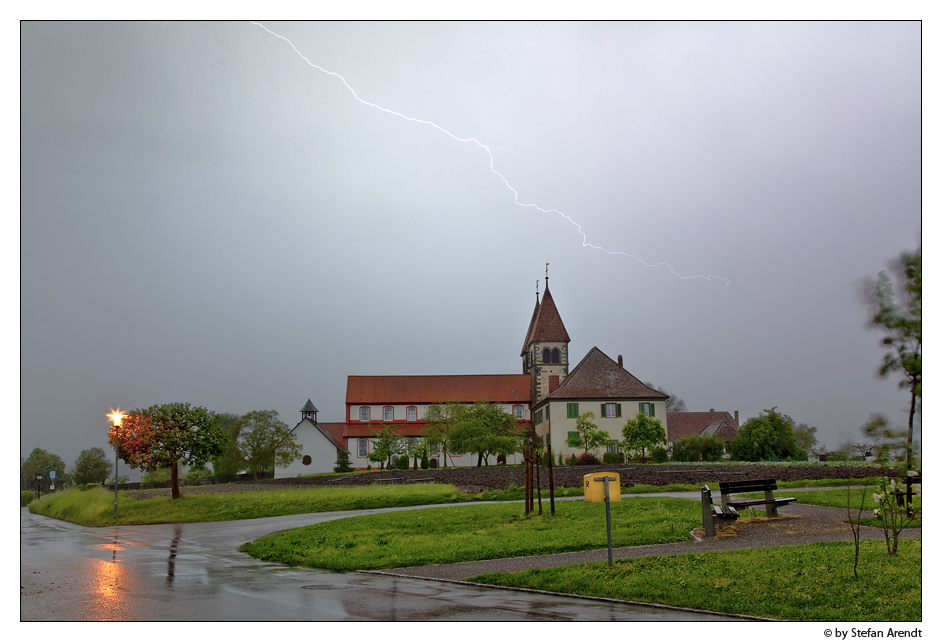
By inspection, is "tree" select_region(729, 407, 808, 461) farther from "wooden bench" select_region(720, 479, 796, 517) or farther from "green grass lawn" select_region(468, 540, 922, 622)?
"green grass lawn" select_region(468, 540, 922, 622)

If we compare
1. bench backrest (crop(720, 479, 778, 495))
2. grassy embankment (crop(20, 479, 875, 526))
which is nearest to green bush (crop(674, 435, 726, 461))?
grassy embankment (crop(20, 479, 875, 526))

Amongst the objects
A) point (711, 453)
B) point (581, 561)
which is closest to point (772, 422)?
point (711, 453)

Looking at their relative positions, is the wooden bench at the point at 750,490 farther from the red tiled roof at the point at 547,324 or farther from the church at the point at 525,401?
the red tiled roof at the point at 547,324

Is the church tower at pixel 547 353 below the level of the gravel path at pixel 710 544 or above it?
above

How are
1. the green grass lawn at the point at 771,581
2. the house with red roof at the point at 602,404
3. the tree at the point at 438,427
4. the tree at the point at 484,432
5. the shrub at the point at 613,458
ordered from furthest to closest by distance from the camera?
the tree at the point at 438,427 < the house with red roof at the point at 602,404 < the tree at the point at 484,432 < the shrub at the point at 613,458 < the green grass lawn at the point at 771,581

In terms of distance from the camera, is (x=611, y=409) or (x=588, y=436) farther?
(x=611, y=409)

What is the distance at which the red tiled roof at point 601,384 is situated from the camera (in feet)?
214

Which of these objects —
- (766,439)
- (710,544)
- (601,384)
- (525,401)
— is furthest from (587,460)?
(710,544)

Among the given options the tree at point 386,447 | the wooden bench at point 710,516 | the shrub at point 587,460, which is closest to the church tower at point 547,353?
the tree at point 386,447

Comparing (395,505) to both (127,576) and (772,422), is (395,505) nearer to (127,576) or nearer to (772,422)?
(127,576)

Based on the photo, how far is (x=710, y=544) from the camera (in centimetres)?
1211

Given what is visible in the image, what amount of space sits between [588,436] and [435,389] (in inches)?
1143

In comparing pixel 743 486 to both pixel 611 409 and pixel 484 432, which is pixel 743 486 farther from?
pixel 611 409

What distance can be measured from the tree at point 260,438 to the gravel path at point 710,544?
146 ft
